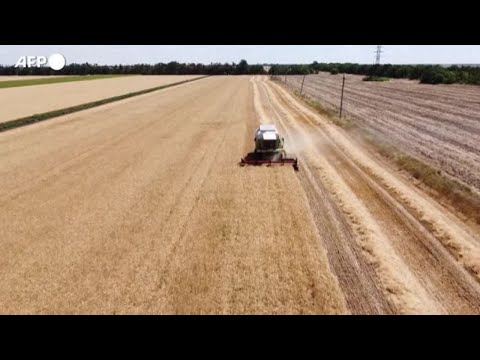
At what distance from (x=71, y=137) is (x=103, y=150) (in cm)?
528

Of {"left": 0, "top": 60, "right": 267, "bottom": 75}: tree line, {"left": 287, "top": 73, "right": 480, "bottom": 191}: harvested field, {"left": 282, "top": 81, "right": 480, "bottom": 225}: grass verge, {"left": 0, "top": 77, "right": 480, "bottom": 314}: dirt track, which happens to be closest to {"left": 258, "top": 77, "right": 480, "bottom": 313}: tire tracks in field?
{"left": 0, "top": 77, "right": 480, "bottom": 314}: dirt track

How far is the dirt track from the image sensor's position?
779 centimetres

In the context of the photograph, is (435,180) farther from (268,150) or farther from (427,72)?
(427,72)

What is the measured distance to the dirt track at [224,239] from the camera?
7793 millimetres

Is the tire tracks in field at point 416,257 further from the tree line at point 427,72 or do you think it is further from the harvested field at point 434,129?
the tree line at point 427,72

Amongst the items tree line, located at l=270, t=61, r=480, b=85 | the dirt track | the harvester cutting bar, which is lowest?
the dirt track

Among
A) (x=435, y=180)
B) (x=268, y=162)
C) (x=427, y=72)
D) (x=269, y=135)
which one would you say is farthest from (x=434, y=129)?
(x=427, y=72)

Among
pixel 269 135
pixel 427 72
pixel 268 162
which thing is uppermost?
pixel 427 72

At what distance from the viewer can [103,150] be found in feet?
70.1

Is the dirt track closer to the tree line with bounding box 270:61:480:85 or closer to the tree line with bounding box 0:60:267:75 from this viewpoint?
the tree line with bounding box 270:61:480:85

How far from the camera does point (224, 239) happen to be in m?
10.3

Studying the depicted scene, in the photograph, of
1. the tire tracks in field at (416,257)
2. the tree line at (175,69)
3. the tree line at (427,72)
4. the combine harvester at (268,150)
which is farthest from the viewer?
the tree line at (175,69)

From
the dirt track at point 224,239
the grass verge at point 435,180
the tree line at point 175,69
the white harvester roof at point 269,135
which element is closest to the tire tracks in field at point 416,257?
the dirt track at point 224,239
